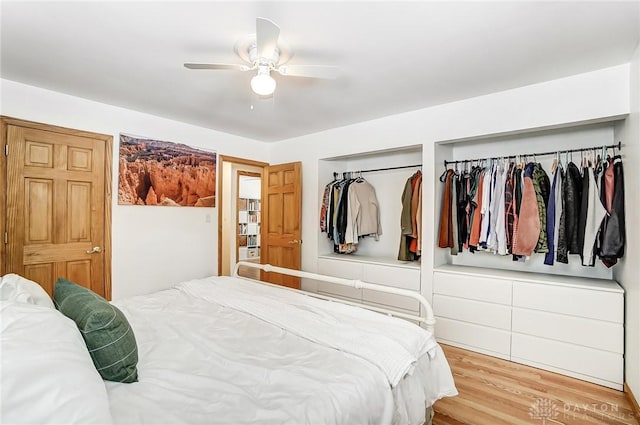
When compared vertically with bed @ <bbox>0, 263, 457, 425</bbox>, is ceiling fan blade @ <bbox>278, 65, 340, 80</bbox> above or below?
above

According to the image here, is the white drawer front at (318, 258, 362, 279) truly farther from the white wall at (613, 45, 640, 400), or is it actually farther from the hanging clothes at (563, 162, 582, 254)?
the white wall at (613, 45, 640, 400)

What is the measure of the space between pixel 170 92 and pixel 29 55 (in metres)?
0.91

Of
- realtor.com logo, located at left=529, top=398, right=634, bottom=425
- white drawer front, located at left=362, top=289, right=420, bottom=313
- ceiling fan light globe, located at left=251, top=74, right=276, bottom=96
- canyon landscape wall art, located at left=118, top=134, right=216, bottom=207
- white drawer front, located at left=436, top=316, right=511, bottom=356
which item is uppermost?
ceiling fan light globe, located at left=251, top=74, right=276, bottom=96

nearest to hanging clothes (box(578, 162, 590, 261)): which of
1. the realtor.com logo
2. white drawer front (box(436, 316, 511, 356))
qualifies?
white drawer front (box(436, 316, 511, 356))

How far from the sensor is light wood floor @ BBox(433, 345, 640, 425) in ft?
6.37

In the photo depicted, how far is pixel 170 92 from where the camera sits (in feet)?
9.07

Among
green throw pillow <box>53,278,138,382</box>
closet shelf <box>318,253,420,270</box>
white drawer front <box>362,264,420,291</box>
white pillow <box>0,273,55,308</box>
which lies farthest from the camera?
closet shelf <box>318,253,420,270</box>

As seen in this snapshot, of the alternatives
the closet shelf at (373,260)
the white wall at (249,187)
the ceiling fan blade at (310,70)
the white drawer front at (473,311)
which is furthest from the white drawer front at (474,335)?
the white wall at (249,187)

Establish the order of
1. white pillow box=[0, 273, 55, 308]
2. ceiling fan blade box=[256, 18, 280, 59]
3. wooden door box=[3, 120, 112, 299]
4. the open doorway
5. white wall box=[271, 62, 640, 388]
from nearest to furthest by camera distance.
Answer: white pillow box=[0, 273, 55, 308] → ceiling fan blade box=[256, 18, 280, 59] → white wall box=[271, 62, 640, 388] → wooden door box=[3, 120, 112, 299] → the open doorway

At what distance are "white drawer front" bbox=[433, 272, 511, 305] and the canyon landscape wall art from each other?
281 cm

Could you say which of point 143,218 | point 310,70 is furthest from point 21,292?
point 143,218

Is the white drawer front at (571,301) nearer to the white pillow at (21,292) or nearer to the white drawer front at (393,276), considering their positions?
the white drawer front at (393,276)

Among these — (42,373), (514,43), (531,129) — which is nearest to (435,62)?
(514,43)

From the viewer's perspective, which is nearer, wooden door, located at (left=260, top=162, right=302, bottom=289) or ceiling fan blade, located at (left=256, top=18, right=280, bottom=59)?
ceiling fan blade, located at (left=256, top=18, right=280, bottom=59)
